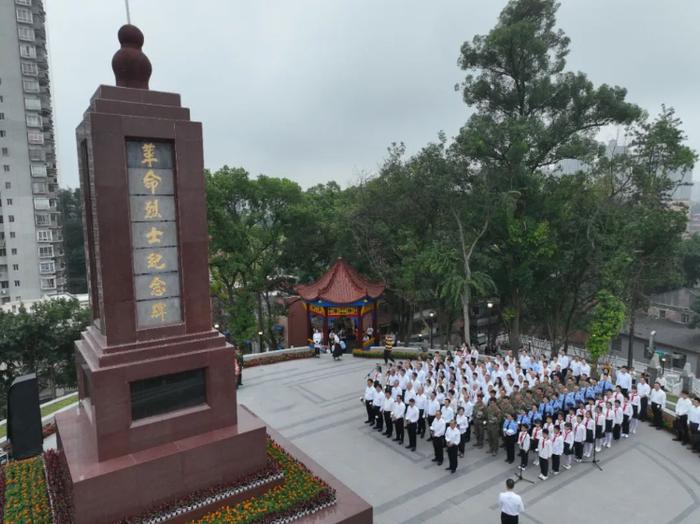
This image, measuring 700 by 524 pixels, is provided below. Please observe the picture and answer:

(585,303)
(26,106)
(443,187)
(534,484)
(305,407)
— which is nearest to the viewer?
(534,484)

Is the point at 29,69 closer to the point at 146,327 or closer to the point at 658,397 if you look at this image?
the point at 146,327

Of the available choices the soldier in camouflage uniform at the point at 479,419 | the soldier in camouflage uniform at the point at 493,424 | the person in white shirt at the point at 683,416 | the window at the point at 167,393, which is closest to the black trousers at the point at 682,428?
the person in white shirt at the point at 683,416

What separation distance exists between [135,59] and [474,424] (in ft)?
30.9

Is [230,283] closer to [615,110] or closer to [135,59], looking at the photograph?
[135,59]

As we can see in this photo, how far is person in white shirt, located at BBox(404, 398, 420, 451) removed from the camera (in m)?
9.69

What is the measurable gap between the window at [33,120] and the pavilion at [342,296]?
26.9 meters

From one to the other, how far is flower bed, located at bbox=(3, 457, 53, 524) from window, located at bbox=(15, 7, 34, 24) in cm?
3513

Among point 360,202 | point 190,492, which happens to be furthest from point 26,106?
point 190,492

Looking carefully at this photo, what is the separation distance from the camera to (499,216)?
708 inches

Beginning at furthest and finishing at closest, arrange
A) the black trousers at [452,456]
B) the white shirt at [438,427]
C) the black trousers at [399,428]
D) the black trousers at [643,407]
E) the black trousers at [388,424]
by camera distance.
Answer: the black trousers at [643,407] < the black trousers at [388,424] < the black trousers at [399,428] < the white shirt at [438,427] < the black trousers at [452,456]

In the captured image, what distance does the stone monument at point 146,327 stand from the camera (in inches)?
257

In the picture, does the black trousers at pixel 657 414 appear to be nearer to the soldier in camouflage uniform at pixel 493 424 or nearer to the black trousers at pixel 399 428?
the soldier in camouflage uniform at pixel 493 424

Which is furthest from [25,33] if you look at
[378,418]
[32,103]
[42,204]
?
[378,418]

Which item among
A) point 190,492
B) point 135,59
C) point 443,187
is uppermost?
point 135,59
